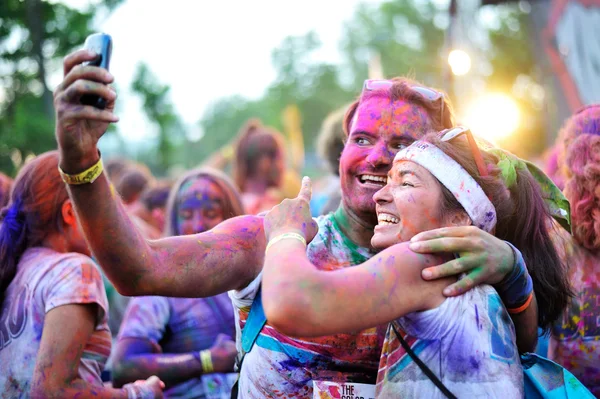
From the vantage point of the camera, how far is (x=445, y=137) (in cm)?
212

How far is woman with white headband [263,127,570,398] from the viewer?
1.66 m

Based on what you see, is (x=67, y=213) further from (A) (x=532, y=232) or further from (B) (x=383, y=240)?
(A) (x=532, y=232)

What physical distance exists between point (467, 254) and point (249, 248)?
81cm

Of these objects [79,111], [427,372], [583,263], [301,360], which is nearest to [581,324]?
[583,263]

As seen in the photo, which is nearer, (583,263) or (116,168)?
(583,263)

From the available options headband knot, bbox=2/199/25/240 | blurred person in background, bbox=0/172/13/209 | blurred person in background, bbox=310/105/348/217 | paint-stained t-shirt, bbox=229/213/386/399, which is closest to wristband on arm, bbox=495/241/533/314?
paint-stained t-shirt, bbox=229/213/386/399

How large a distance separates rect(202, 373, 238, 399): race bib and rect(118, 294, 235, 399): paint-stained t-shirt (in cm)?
3

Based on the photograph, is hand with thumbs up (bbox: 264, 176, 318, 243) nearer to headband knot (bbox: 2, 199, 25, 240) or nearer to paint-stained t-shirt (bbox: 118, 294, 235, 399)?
headband knot (bbox: 2, 199, 25, 240)

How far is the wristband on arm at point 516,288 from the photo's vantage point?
6.48ft

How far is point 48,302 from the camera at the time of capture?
256 centimetres

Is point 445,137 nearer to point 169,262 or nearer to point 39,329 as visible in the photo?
point 169,262

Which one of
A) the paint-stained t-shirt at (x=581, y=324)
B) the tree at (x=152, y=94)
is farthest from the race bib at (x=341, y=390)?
the tree at (x=152, y=94)

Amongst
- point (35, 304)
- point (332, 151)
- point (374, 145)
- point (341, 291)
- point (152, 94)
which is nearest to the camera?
point (341, 291)

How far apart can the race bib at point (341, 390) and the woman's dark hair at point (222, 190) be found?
1.95m
